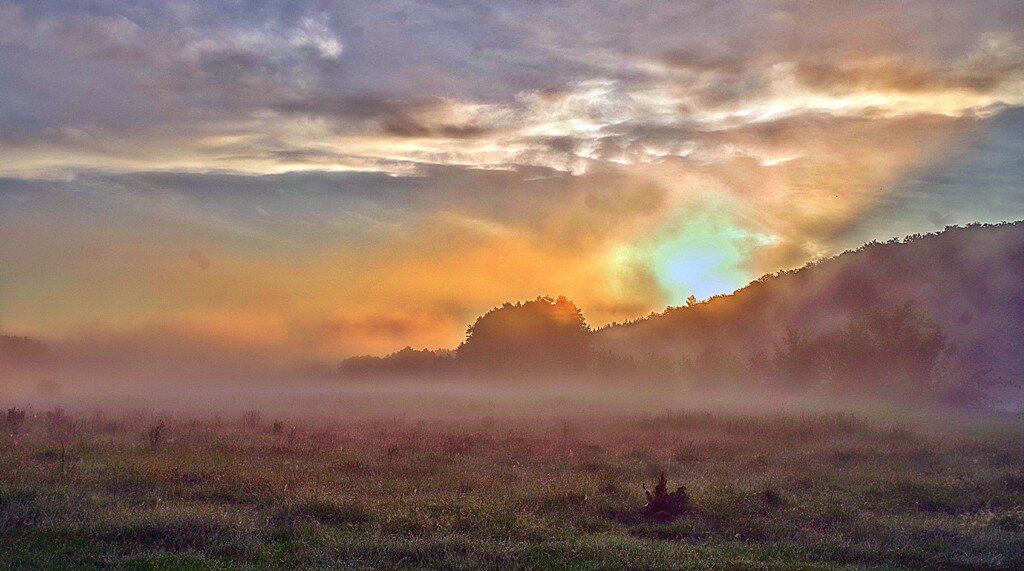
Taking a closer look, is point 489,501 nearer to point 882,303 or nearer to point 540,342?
point 540,342

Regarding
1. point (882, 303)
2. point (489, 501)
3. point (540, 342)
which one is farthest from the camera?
point (540, 342)

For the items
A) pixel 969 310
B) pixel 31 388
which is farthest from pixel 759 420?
pixel 31 388

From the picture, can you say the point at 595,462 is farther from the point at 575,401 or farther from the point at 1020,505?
the point at 575,401

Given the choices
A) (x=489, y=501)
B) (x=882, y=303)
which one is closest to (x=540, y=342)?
(x=882, y=303)

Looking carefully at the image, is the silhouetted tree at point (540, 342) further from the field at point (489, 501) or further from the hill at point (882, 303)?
the field at point (489, 501)

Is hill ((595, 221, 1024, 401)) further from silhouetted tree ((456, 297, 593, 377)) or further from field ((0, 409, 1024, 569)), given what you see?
field ((0, 409, 1024, 569))

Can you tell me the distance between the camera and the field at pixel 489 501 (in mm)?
11305

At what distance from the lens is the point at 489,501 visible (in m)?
15.0

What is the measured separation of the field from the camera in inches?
445

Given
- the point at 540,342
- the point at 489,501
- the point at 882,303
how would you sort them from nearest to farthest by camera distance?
the point at 489,501 < the point at 882,303 < the point at 540,342

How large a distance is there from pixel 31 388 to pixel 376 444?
278 feet

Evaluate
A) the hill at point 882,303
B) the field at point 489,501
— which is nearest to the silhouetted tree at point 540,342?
the hill at point 882,303

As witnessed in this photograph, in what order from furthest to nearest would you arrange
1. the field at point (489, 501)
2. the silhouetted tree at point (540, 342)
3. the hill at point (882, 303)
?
the silhouetted tree at point (540, 342)
the hill at point (882, 303)
the field at point (489, 501)

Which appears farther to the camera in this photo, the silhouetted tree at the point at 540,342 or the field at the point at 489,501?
the silhouetted tree at the point at 540,342
